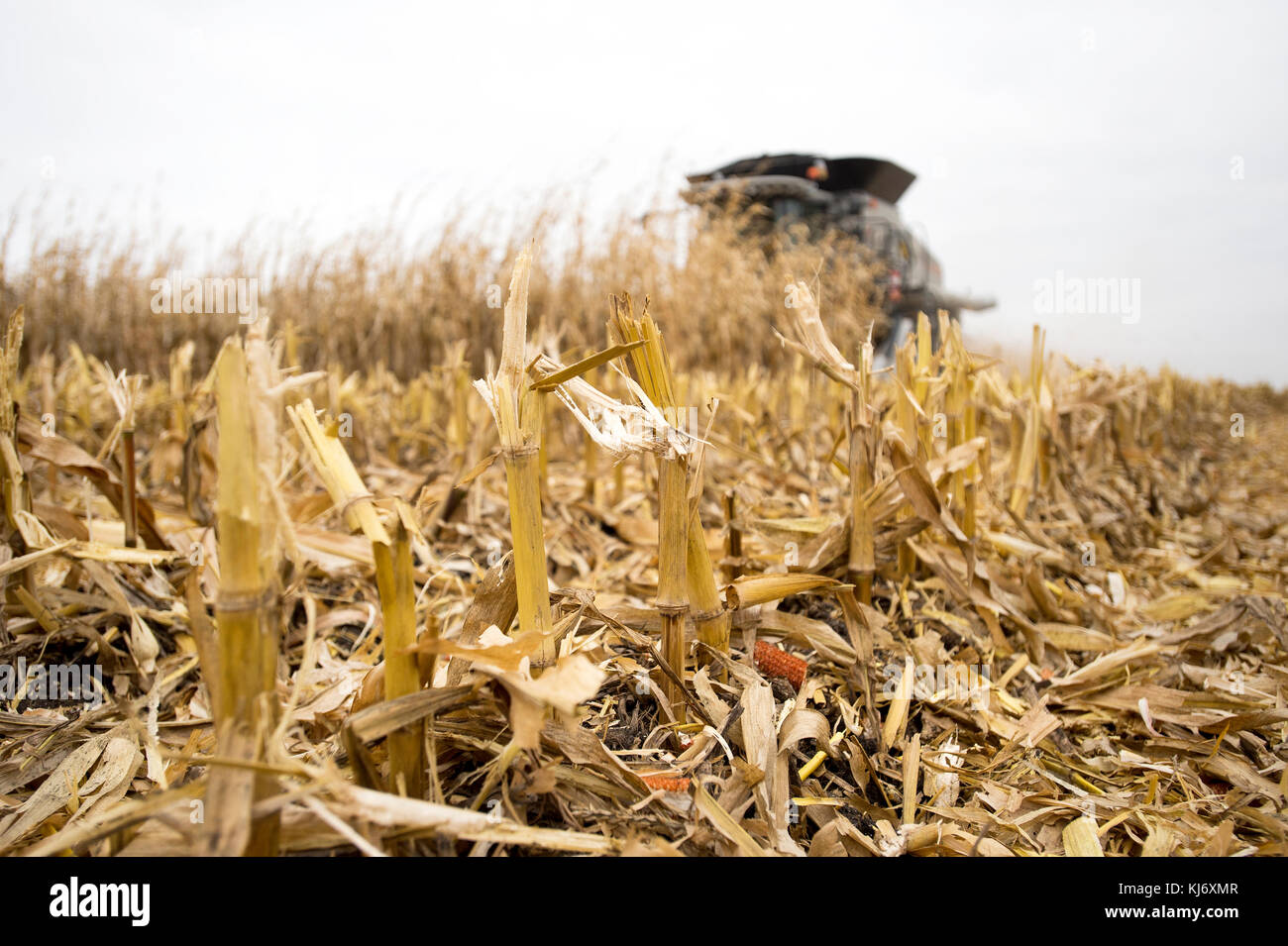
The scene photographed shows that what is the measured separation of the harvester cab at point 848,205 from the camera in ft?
31.9

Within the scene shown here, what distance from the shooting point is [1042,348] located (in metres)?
2.54

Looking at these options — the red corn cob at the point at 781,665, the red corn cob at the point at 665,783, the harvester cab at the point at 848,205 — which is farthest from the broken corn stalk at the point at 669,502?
the harvester cab at the point at 848,205

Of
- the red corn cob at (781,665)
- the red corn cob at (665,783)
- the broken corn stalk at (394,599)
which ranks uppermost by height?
the broken corn stalk at (394,599)

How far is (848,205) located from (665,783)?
527 inches

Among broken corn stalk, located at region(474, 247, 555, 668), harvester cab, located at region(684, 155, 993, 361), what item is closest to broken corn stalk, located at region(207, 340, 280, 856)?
broken corn stalk, located at region(474, 247, 555, 668)

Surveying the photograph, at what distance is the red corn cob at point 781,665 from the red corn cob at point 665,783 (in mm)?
422

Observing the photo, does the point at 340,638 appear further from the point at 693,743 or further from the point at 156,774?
the point at 693,743

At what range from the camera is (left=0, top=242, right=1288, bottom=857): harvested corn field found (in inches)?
30.2

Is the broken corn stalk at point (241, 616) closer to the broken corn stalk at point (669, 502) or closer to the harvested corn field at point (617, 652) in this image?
the harvested corn field at point (617, 652)

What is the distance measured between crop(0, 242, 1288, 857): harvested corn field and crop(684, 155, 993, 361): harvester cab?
663 cm

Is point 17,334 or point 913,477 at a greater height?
point 17,334

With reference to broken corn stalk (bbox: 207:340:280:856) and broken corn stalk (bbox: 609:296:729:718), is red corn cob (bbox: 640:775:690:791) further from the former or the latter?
broken corn stalk (bbox: 207:340:280:856)

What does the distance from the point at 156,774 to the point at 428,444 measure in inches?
113
